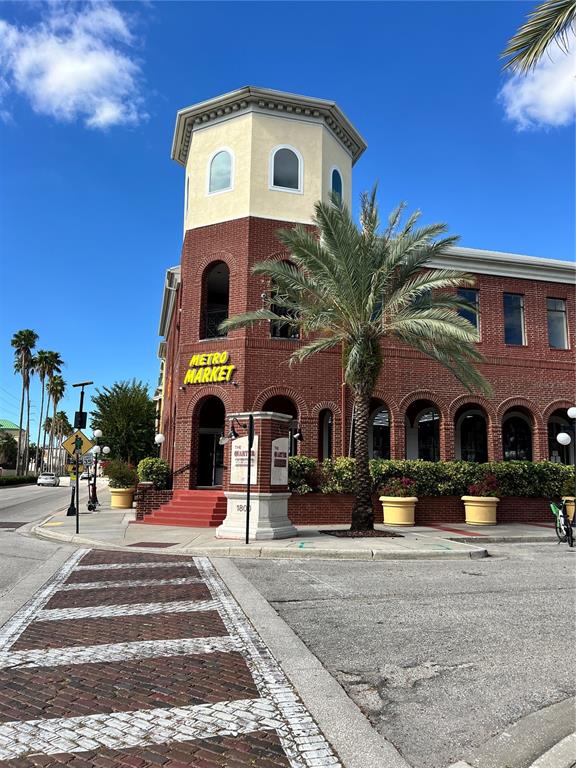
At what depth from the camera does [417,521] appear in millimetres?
19812

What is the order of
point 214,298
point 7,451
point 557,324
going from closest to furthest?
point 557,324, point 214,298, point 7,451

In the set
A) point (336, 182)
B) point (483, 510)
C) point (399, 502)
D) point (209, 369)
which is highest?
point (336, 182)

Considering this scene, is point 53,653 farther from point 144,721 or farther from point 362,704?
point 362,704

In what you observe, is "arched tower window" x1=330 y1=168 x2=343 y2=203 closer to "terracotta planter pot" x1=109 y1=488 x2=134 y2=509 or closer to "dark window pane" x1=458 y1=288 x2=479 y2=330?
"dark window pane" x1=458 y1=288 x2=479 y2=330

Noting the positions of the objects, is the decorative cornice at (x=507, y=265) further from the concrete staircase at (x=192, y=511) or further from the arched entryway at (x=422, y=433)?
the concrete staircase at (x=192, y=511)

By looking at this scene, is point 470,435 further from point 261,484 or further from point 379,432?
point 261,484

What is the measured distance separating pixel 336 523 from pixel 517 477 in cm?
668

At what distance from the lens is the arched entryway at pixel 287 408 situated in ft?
69.0

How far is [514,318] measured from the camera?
24.2 meters

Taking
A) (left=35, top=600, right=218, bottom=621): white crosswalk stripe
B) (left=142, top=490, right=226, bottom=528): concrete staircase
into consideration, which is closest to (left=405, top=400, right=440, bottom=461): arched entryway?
(left=142, top=490, right=226, bottom=528): concrete staircase

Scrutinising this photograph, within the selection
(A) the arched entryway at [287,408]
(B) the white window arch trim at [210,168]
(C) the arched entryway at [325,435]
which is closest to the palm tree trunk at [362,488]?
(A) the arched entryway at [287,408]

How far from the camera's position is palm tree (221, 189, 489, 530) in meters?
15.6

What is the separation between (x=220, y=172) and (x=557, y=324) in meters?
14.8

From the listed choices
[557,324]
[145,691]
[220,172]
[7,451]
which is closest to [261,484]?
[145,691]
